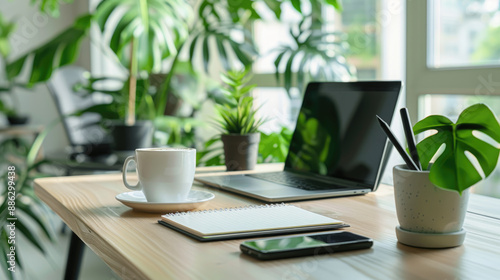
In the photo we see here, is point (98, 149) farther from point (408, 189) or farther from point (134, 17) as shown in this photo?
point (408, 189)

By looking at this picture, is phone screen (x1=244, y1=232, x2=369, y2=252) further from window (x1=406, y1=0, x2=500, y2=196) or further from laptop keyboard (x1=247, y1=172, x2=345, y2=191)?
window (x1=406, y1=0, x2=500, y2=196)

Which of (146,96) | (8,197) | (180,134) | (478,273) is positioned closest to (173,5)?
(146,96)

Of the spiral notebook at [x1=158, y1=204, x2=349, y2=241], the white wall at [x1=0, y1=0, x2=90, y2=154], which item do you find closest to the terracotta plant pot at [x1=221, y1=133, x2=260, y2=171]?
the spiral notebook at [x1=158, y1=204, x2=349, y2=241]

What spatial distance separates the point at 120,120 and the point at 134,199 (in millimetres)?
1567

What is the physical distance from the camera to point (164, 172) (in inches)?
34.1

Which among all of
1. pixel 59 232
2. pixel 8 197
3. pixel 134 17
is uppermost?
pixel 134 17

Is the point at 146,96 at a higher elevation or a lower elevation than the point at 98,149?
higher

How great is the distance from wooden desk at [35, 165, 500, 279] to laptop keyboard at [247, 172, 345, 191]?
9 cm

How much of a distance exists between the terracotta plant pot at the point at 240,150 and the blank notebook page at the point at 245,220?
46cm

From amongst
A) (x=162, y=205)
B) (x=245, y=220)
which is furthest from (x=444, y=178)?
(x=162, y=205)

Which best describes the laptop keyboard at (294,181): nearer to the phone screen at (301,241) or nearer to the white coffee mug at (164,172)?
the white coffee mug at (164,172)

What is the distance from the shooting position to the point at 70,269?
1520mm

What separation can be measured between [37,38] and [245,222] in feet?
15.8

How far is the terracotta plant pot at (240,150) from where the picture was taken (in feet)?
4.25
